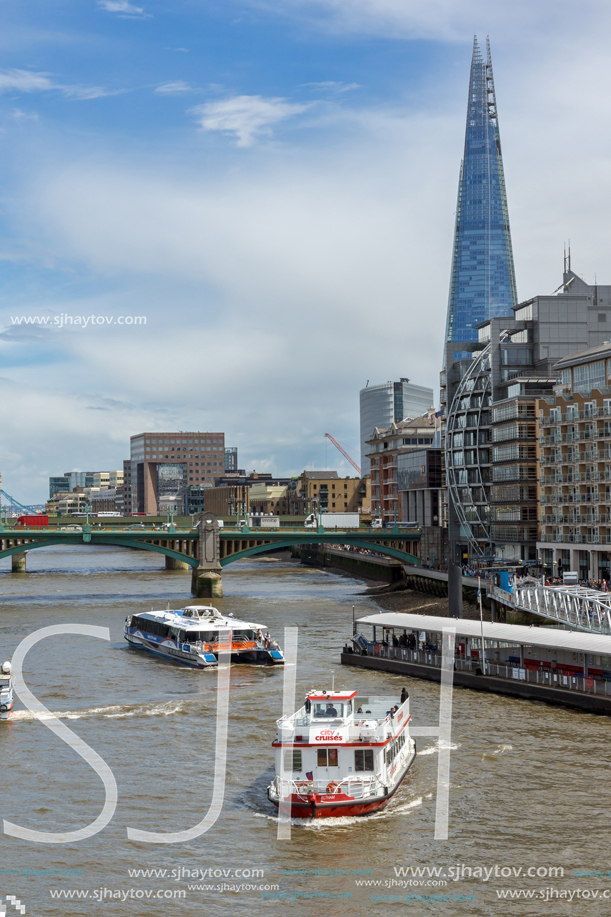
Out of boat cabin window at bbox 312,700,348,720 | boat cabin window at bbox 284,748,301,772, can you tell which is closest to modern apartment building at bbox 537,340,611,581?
boat cabin window at bbox 312,700,348,720

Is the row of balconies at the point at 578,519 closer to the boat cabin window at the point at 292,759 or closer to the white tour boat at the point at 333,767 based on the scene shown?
the white tour boat at the point at 333,767

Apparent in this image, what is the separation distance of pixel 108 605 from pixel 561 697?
5501 cm

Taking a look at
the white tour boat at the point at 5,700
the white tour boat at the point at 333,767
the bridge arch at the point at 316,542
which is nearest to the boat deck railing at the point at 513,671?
the white tour boat at the point at 333,767

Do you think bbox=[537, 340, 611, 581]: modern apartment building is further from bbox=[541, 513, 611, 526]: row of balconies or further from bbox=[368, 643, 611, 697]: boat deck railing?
bbox=[368, 643, 611, 697]: boat deck railing

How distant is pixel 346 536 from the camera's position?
109188mm

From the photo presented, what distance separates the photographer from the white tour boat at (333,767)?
101 ft

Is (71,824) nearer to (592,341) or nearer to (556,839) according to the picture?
(556,839)

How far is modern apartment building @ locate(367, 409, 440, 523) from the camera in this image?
15838cm

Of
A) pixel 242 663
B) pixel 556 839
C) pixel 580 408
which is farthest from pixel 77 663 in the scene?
pixel 580 408

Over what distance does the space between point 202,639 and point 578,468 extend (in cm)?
3885

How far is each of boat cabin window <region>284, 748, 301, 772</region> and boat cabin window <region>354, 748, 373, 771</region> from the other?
177 centimetres

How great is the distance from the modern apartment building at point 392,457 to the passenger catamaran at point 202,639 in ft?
279

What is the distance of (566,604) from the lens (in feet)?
206

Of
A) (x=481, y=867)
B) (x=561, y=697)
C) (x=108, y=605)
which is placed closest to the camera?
(x=481, y=867)
